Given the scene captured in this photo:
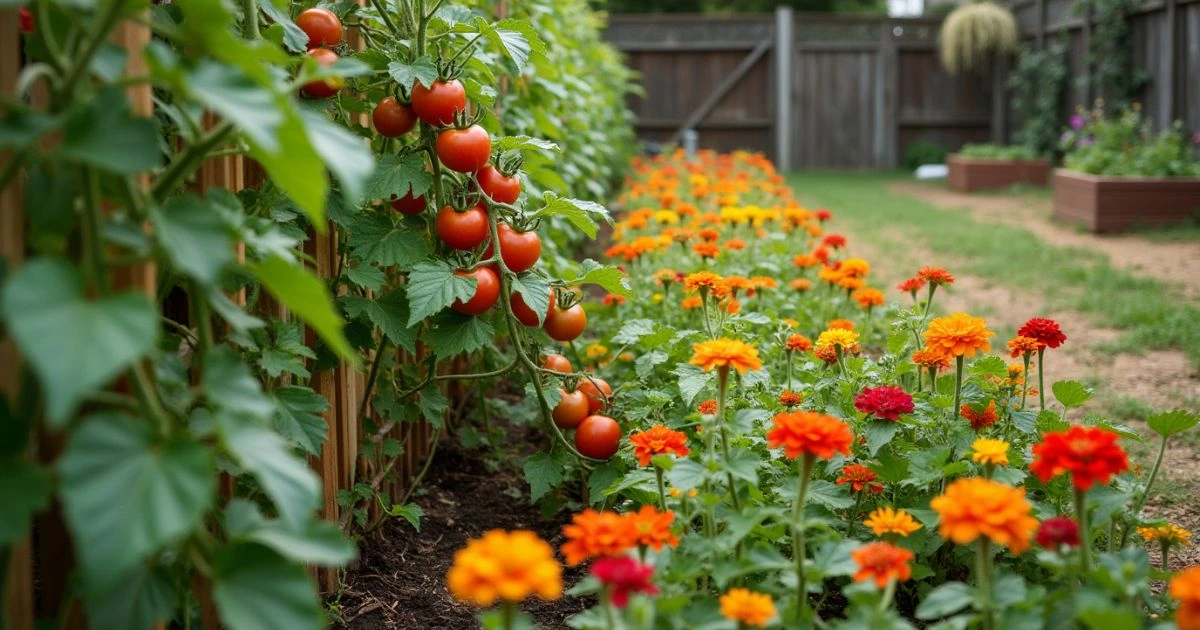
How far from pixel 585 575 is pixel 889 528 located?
0.88 metres

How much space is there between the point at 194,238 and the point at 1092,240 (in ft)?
24.0

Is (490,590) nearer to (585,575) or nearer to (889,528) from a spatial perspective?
(889,528)

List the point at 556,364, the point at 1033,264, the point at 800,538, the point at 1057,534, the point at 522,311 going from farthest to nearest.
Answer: the point at 1033,264
the point at 556,364
the point at 522,311
the point at 800,538
the point at 1057,534

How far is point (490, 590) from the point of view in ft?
3.73

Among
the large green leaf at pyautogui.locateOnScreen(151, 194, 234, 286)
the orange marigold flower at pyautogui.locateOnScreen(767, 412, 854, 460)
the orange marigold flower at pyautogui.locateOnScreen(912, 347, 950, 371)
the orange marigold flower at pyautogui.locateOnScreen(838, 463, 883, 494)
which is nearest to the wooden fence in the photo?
the large green leaf at pyautogui.locateOnScreen(151, 194, 234, 286)

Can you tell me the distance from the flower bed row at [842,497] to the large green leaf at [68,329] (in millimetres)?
407

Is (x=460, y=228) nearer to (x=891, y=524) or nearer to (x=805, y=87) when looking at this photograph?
(x=891, y=524)

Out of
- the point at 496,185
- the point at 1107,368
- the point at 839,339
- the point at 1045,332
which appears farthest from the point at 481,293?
the point at 1107,368

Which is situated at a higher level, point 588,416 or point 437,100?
point 437,100

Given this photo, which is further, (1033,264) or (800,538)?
(1033,264)

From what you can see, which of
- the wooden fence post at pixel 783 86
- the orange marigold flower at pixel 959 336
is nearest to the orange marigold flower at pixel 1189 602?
the orange marigold flower at pixel 959 336

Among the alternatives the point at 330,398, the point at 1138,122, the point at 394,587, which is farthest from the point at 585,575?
the point at 1138,122

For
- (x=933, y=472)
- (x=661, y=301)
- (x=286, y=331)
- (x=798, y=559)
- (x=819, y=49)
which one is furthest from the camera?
(x=819, y=49)

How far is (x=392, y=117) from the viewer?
2248 millimetres
